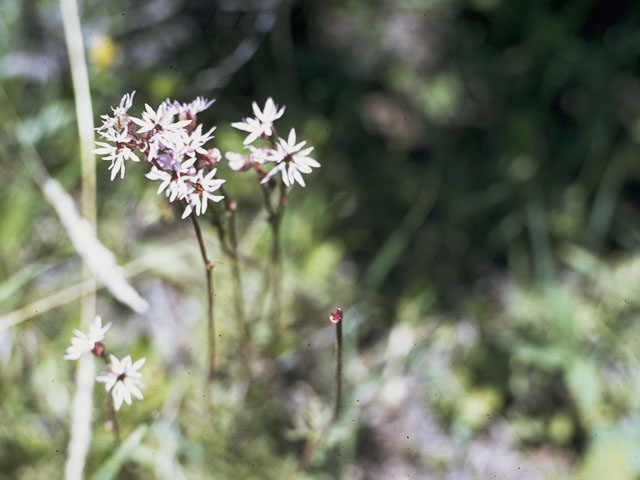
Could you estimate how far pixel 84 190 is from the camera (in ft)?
8.25

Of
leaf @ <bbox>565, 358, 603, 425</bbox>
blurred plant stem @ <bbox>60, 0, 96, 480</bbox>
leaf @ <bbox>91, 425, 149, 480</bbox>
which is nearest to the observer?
leaf @ <bbox>91, 425, 149, 480</bbox>

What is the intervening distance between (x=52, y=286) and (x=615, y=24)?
8.03 feet

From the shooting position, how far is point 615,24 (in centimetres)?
305

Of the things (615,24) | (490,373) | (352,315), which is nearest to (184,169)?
(352,315)

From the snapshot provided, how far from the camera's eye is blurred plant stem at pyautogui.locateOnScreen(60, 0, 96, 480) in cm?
205

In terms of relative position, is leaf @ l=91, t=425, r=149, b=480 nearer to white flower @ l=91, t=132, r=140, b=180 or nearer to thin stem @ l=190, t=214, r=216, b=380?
thin stem @ l=190, t=214, r=216, b=380

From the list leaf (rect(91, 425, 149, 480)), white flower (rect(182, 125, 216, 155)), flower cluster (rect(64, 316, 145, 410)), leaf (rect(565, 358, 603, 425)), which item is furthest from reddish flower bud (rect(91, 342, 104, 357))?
leaf (rect(565, 358, 603, 425))

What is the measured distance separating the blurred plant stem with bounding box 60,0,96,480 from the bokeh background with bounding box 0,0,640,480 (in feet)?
0.35

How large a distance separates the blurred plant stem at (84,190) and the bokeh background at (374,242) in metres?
0.11

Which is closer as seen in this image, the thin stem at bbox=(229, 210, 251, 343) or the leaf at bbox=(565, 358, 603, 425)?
the thin stem at bbox=(229, 210, 251, 343)

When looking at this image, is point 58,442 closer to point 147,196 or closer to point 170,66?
point 147,196

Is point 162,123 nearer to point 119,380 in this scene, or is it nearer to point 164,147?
point 164,147

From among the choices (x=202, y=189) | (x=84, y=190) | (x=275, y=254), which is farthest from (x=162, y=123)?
(x=84, y=190)

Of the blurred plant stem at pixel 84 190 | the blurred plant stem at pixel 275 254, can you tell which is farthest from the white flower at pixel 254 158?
the blurred plant stem at pixel 84 190
